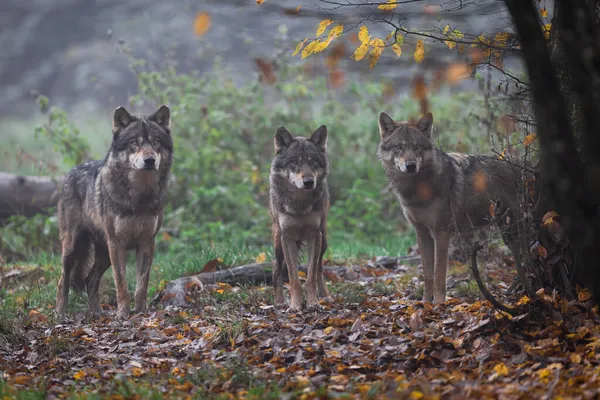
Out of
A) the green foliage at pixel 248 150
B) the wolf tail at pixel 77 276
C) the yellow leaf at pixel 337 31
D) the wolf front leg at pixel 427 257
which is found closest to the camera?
the yellow leaf at pixel 337 31

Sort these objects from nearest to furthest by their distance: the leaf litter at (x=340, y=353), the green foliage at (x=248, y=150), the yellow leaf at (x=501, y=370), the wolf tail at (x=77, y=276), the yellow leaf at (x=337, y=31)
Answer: the leaf litter at (x=340, y=353) → the yellow leaf at (x=501, y=370) → the yellow leaf at (x=337, y=31) → the wolf tail at (x=77, y=276) → the green foliage at (x=248, y=150)

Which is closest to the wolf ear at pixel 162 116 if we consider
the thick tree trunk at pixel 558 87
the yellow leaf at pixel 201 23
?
the yellow leaf at pixel 201 23

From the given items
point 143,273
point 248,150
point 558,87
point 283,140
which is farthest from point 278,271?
point 248,150

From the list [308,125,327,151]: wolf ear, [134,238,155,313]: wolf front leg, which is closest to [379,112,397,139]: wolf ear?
[308,125,327,151]: wolf ear

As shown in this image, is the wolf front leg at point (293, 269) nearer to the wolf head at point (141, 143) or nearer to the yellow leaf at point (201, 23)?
the wolf head at point (141, 143)

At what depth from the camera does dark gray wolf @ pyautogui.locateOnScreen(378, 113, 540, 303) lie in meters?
7.13

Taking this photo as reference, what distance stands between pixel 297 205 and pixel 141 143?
1864mm

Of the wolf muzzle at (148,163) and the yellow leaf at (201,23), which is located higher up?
the yellow leaf at (201,23)

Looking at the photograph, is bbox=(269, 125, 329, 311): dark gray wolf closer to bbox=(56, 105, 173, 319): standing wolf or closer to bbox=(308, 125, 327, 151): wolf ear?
bbox=(308, 125, 327, 151): wolf ear

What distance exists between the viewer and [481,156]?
7.84 metres

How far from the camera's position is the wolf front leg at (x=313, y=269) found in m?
7.19

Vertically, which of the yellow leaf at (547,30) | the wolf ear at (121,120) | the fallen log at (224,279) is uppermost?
the yellow leaf at (547,30)

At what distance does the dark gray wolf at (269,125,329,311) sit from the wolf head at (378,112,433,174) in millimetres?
661

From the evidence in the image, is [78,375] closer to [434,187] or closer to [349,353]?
[349,353]
